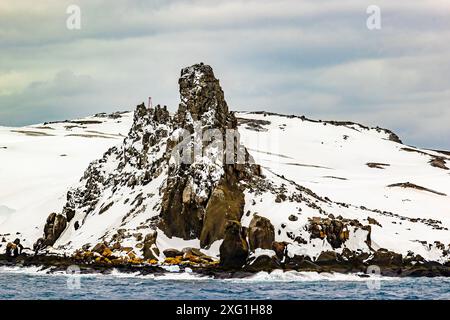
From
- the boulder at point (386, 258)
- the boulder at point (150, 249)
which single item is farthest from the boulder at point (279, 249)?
the boulder at point (150, 249)

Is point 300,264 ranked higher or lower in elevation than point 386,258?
lower

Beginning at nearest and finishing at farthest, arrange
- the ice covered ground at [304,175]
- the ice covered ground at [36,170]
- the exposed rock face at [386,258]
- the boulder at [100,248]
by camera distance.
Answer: the exposed rock face at [386,258] → the boulder at [100,248] → the ice covered ground at [304,175] → the ice covered ground at [36,170]

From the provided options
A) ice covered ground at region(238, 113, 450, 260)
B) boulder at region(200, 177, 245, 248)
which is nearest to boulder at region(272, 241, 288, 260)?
ice covered ground at region(238, 113, 450, 260)

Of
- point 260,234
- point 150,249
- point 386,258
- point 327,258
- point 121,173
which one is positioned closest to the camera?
point 260,234

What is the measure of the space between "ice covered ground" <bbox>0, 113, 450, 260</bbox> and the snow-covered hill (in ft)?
0.63

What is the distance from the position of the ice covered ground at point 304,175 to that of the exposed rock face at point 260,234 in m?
1.26

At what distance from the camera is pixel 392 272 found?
50.5 m

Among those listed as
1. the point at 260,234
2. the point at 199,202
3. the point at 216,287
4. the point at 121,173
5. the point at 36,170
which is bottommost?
the point at 216,287

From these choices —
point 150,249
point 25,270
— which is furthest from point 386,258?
point 25,270

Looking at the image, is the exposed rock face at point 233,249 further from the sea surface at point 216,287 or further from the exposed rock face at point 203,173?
the exposed rock face at point 203,173

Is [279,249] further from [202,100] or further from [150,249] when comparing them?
[202,100]

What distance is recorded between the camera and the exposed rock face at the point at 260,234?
51.1 meters

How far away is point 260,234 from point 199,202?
18.5 feet

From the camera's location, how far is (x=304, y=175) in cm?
10006
